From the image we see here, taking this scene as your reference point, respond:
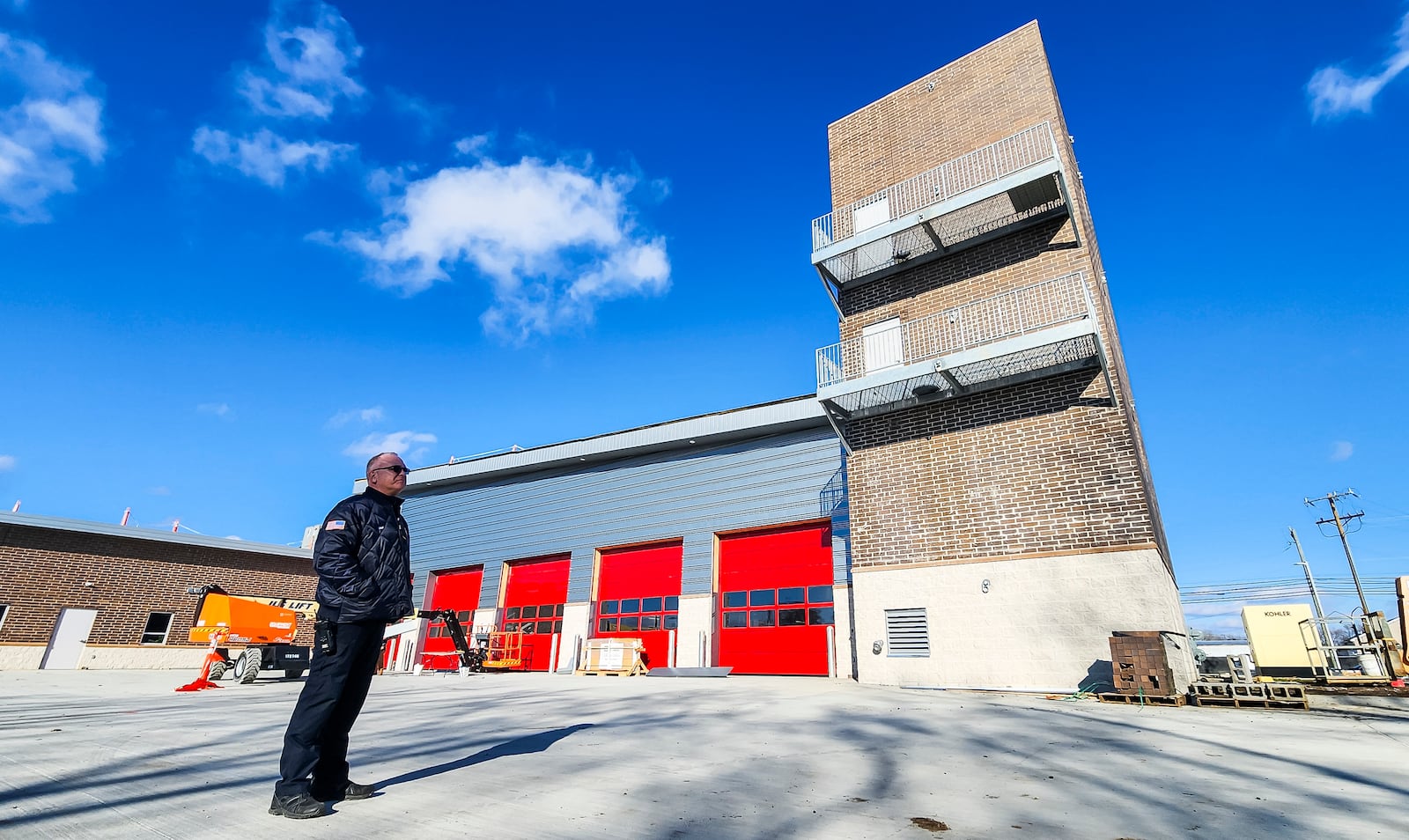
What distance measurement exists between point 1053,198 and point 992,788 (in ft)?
42.7

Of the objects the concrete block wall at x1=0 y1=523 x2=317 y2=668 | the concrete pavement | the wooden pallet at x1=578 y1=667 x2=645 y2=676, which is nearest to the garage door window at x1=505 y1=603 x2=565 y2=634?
the wooden pallet at x1=578 y1=667 x2=645 y2=676

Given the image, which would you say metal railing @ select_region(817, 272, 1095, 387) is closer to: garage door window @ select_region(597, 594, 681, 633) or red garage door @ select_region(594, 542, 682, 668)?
red garage door @ select_region(594, 542, 682, 668)

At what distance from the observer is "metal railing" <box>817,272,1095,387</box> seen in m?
11.9

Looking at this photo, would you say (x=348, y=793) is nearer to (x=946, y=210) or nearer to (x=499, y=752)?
(x=499, y=752)

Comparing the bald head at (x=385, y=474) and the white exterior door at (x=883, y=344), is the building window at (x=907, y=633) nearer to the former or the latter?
the white exterior door at (x=883, y=344)

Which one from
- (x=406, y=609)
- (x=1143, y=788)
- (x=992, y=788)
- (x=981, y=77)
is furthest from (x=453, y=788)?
(x=981, y=77)

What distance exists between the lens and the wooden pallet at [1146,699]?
8.30 m

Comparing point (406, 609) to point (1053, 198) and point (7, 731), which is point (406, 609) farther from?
point (1053, 198)

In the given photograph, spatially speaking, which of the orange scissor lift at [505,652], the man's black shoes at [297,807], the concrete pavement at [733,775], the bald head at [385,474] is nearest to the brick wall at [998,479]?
the concrete pavement at [733,775]

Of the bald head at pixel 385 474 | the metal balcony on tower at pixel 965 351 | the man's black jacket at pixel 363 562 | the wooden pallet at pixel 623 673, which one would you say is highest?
the metal balcony on tower at pixel 965 351

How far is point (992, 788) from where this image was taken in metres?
3.26

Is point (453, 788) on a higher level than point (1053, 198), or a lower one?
lower

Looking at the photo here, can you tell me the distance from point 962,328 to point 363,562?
12355mm

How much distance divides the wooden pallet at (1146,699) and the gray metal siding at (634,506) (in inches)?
296
